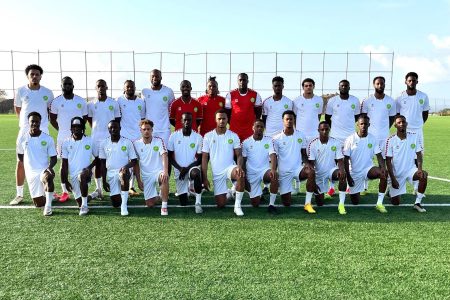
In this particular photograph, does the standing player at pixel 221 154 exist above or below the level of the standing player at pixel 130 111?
below

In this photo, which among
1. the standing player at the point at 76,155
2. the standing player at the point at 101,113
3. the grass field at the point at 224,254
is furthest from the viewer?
the standing player at the point at 101,113

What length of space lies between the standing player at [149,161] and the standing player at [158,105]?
1.96 feet

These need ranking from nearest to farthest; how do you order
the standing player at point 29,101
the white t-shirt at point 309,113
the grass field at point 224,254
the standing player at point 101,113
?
the grass field at point 224,254 → the standing player at point 29,101 → the standing player at point 101,113 → the white t-shirt at point 309,113

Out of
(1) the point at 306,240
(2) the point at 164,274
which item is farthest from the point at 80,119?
(1) the point at 306,240

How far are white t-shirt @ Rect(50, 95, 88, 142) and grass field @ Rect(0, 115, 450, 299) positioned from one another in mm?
1339

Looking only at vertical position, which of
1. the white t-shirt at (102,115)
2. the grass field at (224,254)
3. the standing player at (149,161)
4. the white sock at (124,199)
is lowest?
the grass field at (224,254)

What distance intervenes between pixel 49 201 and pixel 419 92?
19.7 ft

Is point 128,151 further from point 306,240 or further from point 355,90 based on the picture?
point 355,90

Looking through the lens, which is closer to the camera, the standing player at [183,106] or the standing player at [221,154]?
the standing player at [221,154]

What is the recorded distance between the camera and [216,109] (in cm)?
652

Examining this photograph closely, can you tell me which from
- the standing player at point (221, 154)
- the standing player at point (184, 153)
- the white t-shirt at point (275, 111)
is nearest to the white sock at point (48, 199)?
the standing player at point (184, 153)

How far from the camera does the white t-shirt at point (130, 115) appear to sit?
6324 mm

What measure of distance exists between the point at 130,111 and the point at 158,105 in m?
0.45

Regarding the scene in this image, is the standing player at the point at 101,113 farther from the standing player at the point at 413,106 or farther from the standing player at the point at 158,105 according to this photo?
the standing player at the point at 413,106
